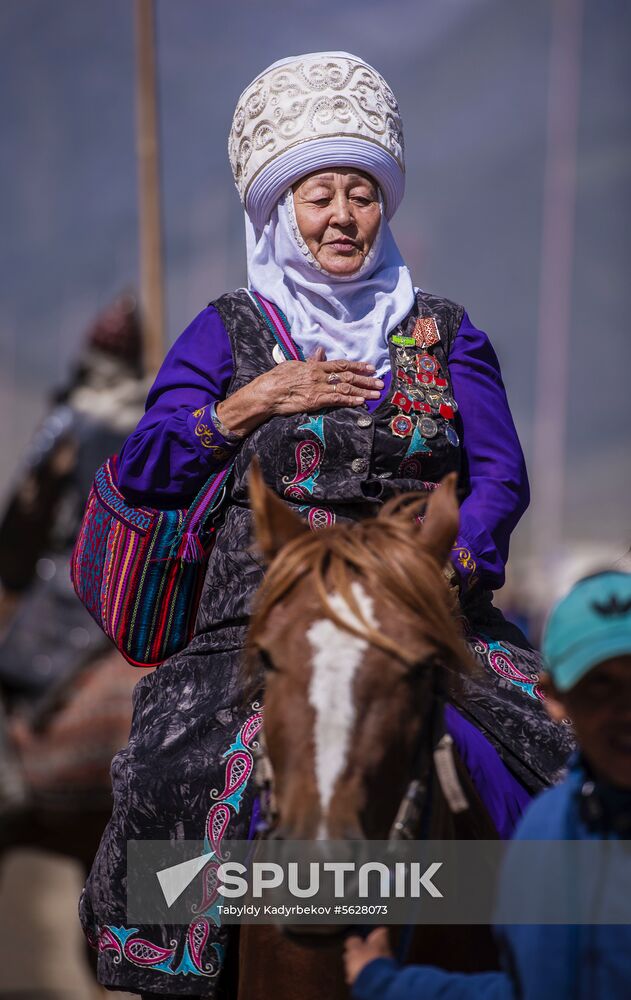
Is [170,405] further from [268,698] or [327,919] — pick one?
[327,919]

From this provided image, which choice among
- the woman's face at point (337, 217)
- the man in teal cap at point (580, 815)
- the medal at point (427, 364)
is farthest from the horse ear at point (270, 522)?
the woman's face at point (337, 217)

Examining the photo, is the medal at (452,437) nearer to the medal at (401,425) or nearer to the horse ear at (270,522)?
the medal at (401,425)

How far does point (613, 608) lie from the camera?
241 cm

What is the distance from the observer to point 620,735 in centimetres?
240

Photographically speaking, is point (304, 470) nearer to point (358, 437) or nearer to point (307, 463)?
point (307, 463)

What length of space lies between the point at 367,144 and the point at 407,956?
6.92 ft

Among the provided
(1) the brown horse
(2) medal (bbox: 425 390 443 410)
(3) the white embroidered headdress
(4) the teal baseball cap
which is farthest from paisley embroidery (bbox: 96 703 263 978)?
(3) the white embroidered headdress

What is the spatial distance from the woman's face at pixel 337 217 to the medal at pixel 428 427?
0.46 metres

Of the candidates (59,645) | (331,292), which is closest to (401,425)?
(331,292)

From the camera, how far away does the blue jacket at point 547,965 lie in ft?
7.63

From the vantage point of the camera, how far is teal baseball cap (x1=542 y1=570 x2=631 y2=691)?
2.39 metres

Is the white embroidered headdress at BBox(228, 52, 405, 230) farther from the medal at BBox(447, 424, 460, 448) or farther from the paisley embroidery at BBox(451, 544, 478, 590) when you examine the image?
the paisley embroidery at BBox(451, 544, 478, 590)

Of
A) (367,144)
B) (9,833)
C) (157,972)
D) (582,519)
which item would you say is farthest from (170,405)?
(582,519)

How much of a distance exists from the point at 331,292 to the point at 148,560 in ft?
2.79
